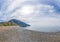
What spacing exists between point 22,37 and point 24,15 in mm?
326

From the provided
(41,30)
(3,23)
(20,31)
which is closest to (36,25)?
(41,30)

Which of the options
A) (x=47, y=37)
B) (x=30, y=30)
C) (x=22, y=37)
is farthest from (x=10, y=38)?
(x=47, y=37)

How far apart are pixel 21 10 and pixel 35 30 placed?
395 millimetres

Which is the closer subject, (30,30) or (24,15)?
(24,15)

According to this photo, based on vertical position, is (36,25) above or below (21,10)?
below

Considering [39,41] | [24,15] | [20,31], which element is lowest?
[39,41]

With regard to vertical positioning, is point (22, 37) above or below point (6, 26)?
below

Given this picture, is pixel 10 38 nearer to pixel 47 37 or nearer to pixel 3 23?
pixel 3 23

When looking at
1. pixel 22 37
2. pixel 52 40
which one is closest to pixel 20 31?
pixel 22 37

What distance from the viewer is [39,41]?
2.40 meters

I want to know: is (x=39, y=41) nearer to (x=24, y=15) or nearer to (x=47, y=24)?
(x=47, y=24)

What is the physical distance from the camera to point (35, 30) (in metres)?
2.64

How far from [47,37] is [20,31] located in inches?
16.7

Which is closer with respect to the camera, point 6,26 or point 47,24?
point 47,24
